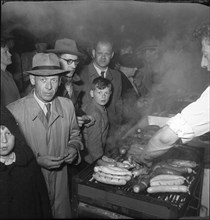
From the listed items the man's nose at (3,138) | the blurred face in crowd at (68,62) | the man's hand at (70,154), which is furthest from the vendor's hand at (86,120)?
the man's nose at (3,138)

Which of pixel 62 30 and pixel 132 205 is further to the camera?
pixel 62 30

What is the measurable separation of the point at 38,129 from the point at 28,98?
24 cm

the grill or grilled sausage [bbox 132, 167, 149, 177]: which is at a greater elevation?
grilled sausage [bbox 132, 167, 149, 177]

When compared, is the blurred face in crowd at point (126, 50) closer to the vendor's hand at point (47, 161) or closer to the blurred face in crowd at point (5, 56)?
the blurred face in crowd at point (5, 56)

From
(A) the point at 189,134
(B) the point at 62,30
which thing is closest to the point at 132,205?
(A) the point at 189,134

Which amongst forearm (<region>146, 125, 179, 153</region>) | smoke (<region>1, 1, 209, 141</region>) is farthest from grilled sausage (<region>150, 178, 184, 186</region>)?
smoke (<region>1, 1, 209, 141</region>)

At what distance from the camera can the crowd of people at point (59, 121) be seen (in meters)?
1.37

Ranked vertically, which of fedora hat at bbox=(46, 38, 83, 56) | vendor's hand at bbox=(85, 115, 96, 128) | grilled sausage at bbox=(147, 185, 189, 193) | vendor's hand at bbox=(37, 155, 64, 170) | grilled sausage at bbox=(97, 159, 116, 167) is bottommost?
→ grilled sausage at bbox=(147, 185, 189, 193)

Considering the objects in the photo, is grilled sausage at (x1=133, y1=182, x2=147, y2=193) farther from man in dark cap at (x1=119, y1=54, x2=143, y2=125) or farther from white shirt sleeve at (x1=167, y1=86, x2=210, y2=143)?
man in dark cap at (x1=119, y1=54, x2=143, y2=125)

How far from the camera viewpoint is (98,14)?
1918 mm

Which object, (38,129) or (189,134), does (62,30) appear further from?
(189,134)

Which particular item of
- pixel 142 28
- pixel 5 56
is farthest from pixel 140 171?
pixel 142 28

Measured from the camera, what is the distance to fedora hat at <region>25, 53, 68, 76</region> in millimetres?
1529

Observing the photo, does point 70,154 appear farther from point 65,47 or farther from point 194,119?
point 194,119
